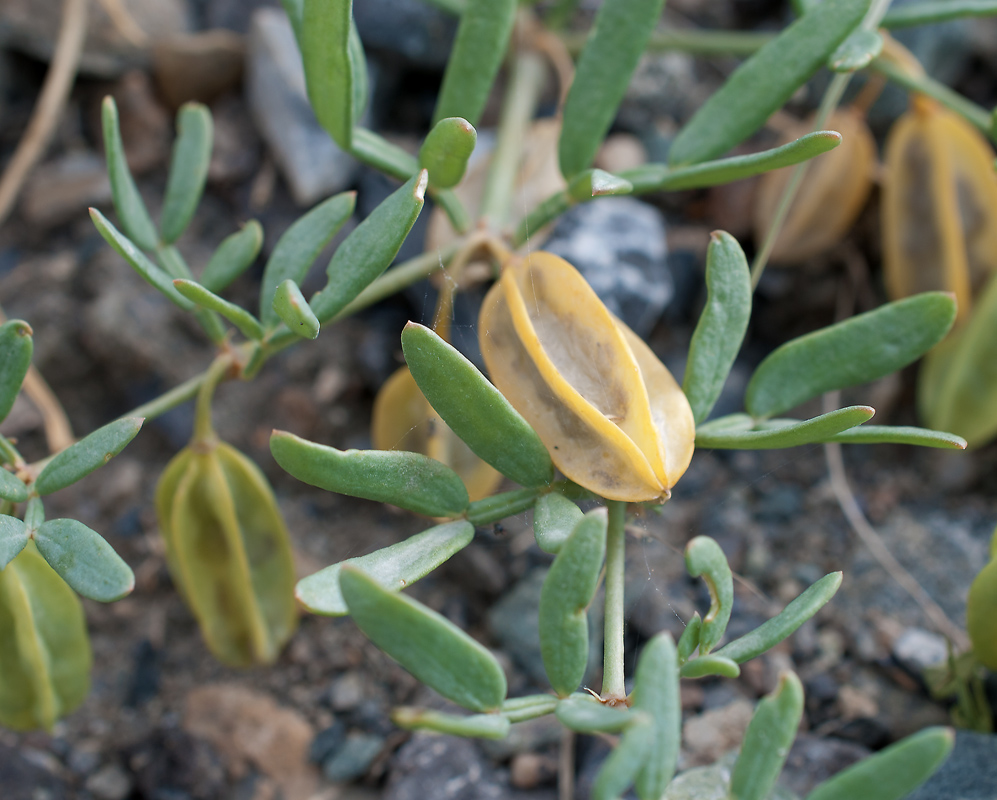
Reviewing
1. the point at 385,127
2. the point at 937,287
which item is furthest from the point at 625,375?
the point at 385,127

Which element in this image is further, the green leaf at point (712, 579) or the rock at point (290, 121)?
the rock at point (290, 121)

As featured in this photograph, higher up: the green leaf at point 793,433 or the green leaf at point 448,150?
the green leaf at point 448,150

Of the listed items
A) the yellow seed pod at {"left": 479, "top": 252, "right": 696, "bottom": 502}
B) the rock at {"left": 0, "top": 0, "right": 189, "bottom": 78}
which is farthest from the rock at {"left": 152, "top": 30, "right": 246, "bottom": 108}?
the yellow seed pod at {"left": 479, "top": 252, "right": 696, "bottom": 502}

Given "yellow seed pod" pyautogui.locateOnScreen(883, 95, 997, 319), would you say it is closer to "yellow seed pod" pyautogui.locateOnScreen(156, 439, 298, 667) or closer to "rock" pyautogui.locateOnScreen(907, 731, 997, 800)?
"rock" pyautogui.locateOnScreen(907, 731, 997, 800)

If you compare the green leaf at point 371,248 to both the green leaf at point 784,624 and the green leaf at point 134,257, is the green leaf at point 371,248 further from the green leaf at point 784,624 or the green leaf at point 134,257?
the green leaf at point 784,624

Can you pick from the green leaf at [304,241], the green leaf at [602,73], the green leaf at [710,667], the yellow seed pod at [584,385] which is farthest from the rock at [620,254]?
the green leaf at [710,667]

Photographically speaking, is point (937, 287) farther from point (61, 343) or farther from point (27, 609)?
point (61, 343)
